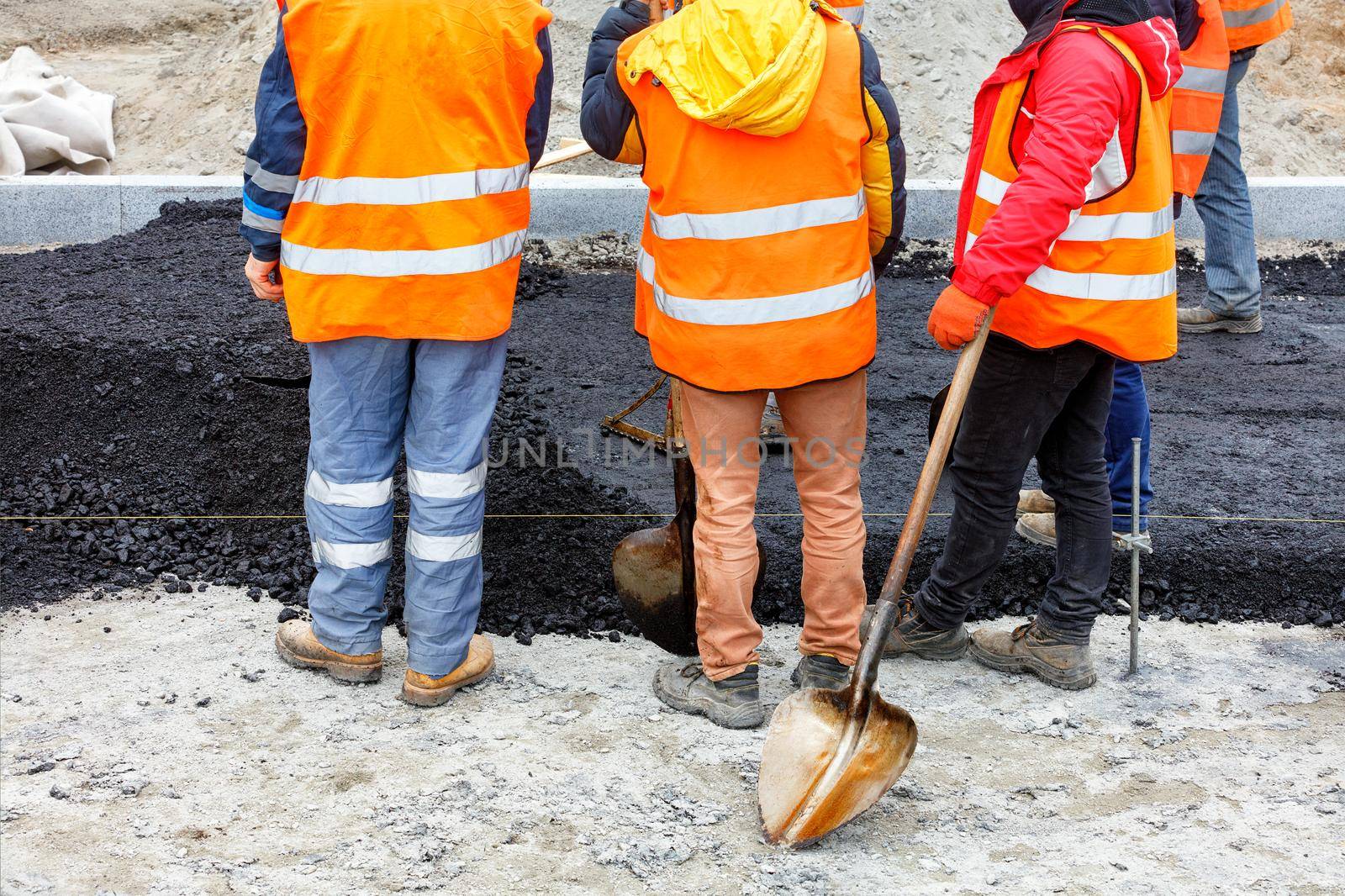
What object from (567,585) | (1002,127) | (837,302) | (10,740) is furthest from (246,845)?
(1002,127)

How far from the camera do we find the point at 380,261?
297 cm

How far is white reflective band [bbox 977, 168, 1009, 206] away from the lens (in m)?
3.05

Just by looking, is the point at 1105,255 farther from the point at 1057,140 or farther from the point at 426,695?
the point at 426,695

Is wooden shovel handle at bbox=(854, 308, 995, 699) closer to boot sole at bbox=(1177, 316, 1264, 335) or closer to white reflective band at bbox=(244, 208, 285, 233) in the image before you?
white reflective band at bbox=(244, 208, 285, 233)

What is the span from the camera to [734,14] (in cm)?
268

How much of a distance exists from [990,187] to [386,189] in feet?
4.91

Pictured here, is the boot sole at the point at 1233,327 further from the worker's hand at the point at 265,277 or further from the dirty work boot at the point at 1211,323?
the worker's hand at the point at 265,277

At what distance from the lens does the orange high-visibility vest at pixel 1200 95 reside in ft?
17.1

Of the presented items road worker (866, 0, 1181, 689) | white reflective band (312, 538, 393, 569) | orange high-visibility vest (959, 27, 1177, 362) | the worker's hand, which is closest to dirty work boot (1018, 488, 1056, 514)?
road worker (866, 0, 1181, 689)

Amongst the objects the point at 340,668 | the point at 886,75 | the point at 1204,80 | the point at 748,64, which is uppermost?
the point at 748,64

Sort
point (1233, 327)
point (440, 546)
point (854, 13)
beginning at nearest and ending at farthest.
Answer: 1. point (440, 546)
2. point (854, 13)
3. point (1233, 327)

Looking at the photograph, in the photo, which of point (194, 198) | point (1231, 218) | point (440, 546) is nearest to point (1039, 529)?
point (440, 546)

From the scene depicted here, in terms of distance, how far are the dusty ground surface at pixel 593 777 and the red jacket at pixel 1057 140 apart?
1.21m

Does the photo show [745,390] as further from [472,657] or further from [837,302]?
[472,657]
